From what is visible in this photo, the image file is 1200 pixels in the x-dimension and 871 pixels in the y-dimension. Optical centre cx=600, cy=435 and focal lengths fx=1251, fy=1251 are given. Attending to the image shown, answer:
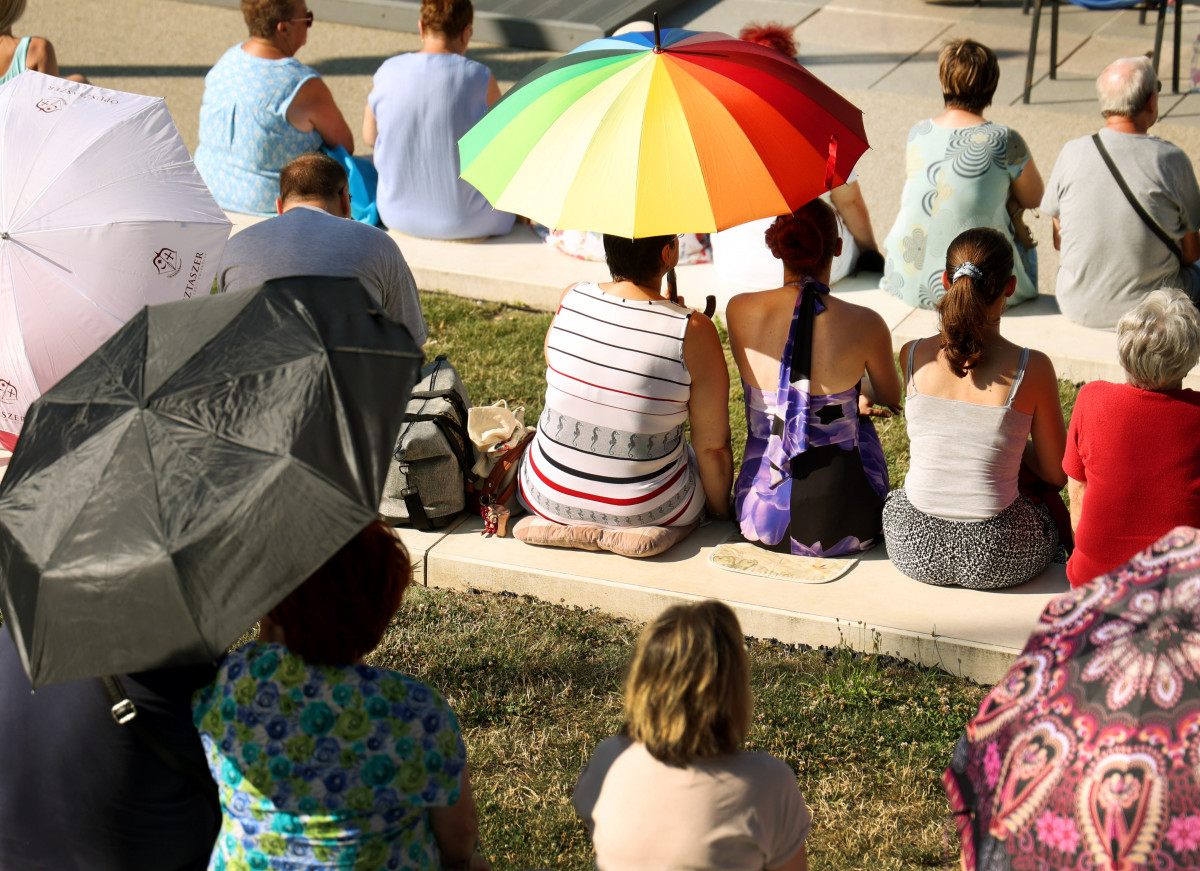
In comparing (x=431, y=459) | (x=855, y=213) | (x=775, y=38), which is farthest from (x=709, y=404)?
(x=855, y=213)

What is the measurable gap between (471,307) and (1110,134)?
11.2 feet

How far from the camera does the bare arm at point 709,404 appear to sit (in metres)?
4.25

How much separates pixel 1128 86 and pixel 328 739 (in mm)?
4974

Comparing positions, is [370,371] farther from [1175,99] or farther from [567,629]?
[1175,99]

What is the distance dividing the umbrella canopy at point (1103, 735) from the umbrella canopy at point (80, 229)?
2.93 m

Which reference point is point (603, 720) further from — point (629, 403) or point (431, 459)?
point (431, 459)

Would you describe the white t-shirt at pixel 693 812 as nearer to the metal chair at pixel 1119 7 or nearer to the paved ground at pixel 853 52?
the paved ground at pixel 853 52

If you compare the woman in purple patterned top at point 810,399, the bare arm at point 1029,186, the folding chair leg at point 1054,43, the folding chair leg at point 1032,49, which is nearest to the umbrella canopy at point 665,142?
the woman in purple patterned top at point 810,399

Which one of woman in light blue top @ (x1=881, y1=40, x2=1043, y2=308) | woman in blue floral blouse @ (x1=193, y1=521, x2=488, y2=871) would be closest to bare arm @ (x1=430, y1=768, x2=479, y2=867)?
woman in blue floral blouse @ (x1=193, y1=521, x2=488, y2=871)

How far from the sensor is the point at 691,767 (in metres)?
2.48

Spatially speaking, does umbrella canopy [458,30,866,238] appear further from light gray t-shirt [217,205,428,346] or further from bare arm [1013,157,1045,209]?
bare arm [1013,157,1045,209]

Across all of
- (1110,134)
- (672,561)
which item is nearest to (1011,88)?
(1110,134)

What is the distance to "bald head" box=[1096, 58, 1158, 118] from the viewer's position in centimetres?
573

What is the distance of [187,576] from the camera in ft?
7.50
